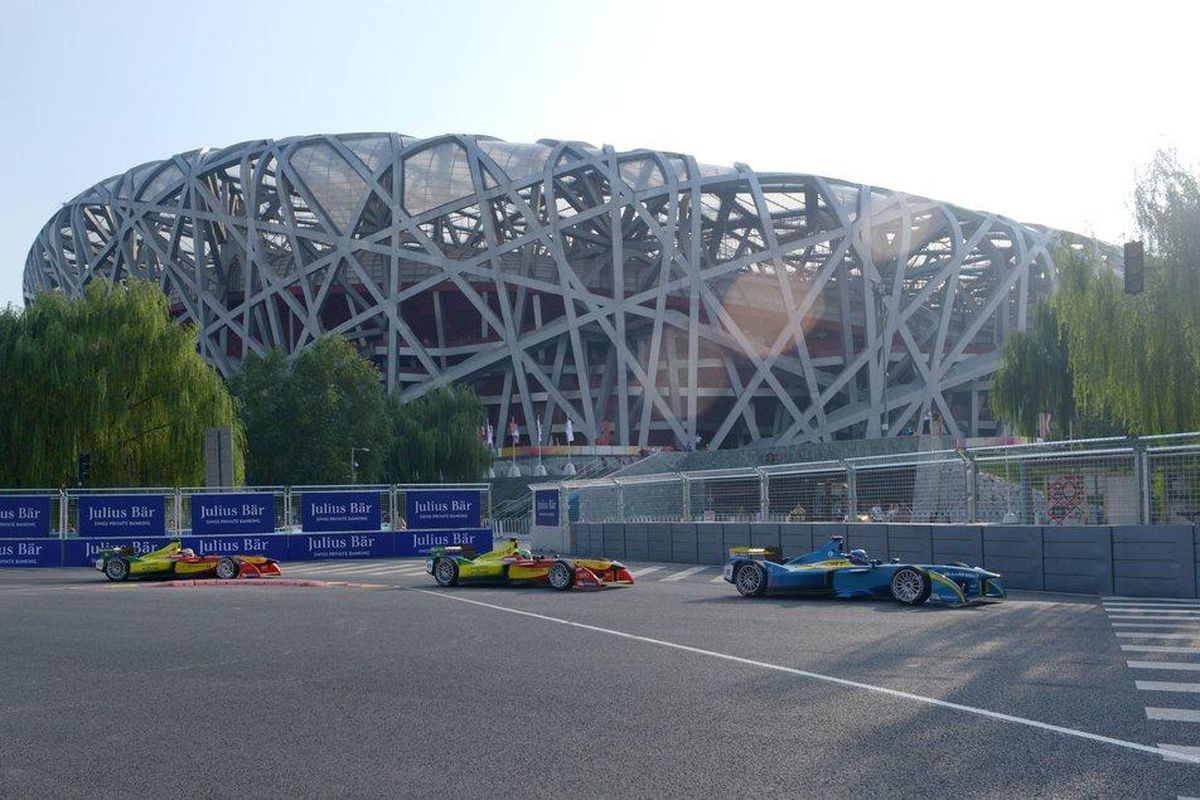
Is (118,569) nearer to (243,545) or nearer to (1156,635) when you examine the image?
(243,545)

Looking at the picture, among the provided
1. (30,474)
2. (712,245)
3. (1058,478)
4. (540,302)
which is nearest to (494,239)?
(540,302)

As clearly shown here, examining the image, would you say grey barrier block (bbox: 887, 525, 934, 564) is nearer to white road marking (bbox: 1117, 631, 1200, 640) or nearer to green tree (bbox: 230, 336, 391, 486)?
white road marking (bbox: 1117, 631, 1200, 640)

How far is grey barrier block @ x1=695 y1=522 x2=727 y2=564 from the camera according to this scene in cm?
2616

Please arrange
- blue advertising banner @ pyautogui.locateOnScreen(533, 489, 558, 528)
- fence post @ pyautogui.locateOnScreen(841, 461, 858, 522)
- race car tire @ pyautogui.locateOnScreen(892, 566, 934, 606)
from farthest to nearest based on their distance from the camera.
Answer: blue advertising banner @ pyautogui.locateOnScreen(533, 489, 558, 528), fence post @ pyautogui.locateOnScreen(841, 461, 858, 522), race car tire @ pyautogui.locateOnScreen(892, 566, 934, 606)

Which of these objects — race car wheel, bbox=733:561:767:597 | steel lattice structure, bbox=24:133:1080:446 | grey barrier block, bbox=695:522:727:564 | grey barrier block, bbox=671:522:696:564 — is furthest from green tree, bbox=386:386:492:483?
race car wheel, bbox=733:561:767:597

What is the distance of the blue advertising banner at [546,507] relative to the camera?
35281 millimetres

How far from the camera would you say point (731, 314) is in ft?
252

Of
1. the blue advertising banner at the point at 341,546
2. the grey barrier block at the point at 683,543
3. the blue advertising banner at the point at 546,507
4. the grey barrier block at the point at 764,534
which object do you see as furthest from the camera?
the blue advertising banner at the point at 546,507

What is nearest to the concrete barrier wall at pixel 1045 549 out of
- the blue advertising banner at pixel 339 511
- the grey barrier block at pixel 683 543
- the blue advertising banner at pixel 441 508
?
the grey barrier block at pixel 683 543

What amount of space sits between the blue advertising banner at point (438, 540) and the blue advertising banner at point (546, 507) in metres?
2.01

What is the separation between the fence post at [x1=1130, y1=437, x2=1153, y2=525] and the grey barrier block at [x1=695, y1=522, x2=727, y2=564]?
34.9ft

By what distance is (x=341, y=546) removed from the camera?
32906mm

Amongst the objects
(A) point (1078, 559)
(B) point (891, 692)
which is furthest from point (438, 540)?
(B) point (891, 692)

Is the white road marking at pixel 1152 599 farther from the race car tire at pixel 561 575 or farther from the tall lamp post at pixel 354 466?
the tall lamp post at pixel 354 466
